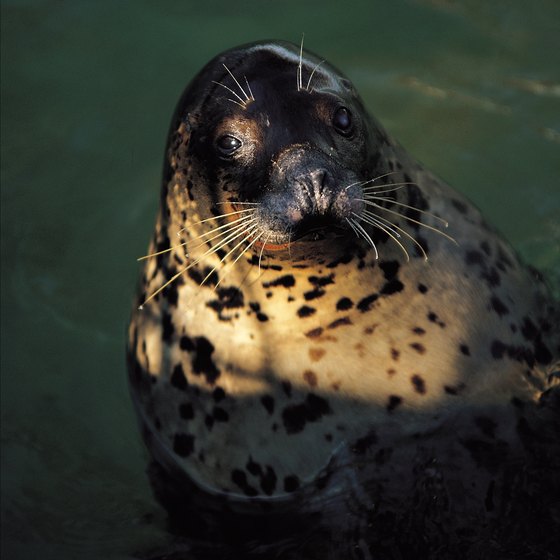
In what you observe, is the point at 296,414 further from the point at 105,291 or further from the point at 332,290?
the point at 105,291

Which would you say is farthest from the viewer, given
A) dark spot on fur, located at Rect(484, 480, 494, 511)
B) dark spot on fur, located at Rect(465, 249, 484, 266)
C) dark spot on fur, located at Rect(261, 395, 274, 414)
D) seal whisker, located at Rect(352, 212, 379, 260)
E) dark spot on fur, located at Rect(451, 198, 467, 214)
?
dark spot on fur, located at Rect(451, 198, 467, 214)

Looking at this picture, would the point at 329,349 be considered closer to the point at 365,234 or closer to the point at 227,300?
the point at 227,300

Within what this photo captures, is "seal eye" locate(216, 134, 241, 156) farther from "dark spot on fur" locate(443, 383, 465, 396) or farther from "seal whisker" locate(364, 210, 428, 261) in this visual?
"dark spot on fur" locate(443, 383, 465, 396)

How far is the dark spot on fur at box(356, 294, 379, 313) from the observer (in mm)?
3805

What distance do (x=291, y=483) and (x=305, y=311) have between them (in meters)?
0.67

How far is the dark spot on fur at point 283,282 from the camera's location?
3.74 meters

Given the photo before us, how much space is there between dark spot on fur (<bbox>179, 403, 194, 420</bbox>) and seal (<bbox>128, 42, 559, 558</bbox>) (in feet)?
0.05

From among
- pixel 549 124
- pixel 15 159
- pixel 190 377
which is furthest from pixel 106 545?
pixel 549 124

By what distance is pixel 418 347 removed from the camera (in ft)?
12.5

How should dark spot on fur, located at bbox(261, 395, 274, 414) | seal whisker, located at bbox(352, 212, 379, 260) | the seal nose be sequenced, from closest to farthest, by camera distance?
1. the seal nose
2. seal whisker, located at bbox(352, 212, 379, 260)
3. dark spot on fur, located at bbox(261, 395, 274, 414)

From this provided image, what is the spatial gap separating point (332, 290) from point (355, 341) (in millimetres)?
217

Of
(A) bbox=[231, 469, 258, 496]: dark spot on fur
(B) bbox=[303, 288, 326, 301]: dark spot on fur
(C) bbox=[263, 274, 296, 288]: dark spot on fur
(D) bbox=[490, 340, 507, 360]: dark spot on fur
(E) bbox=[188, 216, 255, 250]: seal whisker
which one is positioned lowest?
(A) bbox=[231, 469, 258, 496]: dark spot on fur

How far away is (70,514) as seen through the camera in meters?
4.28

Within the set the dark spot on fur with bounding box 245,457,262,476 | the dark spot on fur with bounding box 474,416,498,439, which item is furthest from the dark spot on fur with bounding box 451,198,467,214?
the dark spot on fur with bounding box 245,457,262,476
